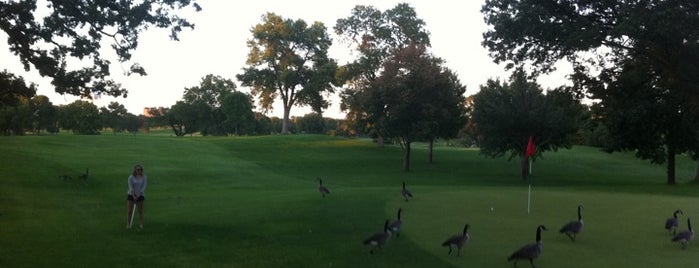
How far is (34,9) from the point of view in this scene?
18094 millimetres

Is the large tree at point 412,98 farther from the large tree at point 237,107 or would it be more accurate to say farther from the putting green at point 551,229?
the large tree at point 237,107

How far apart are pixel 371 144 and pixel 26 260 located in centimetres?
6487

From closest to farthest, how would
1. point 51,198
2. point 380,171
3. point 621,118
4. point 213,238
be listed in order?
1. point 213,238
2. point 51,198
3. point 621,118
4. point 380,171

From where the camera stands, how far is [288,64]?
277 ft

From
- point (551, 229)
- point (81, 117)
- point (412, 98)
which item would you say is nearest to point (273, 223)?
point (551, 229)

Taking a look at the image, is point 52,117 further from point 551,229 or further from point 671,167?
point 551,229

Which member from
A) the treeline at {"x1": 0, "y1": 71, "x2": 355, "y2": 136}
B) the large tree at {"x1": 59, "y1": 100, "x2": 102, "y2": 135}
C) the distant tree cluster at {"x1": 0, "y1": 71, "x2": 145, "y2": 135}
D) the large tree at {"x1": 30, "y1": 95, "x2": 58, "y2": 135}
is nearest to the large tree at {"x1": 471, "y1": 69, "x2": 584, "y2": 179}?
the treeline at {"x1": 0, "y1": 71, "x2": 355, "y2": 136}

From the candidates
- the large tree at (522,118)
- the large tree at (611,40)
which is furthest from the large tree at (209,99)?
the large tree at (611,40)

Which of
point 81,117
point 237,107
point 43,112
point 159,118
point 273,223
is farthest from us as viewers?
point 159,118

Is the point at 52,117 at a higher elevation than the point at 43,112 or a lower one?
lower

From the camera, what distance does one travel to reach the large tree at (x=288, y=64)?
82250 mm

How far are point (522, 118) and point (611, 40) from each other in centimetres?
2023

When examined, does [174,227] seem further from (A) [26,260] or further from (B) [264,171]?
(B) [264,171]

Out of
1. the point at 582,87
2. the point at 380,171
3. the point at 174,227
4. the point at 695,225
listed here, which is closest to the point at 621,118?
the point at 582,87
